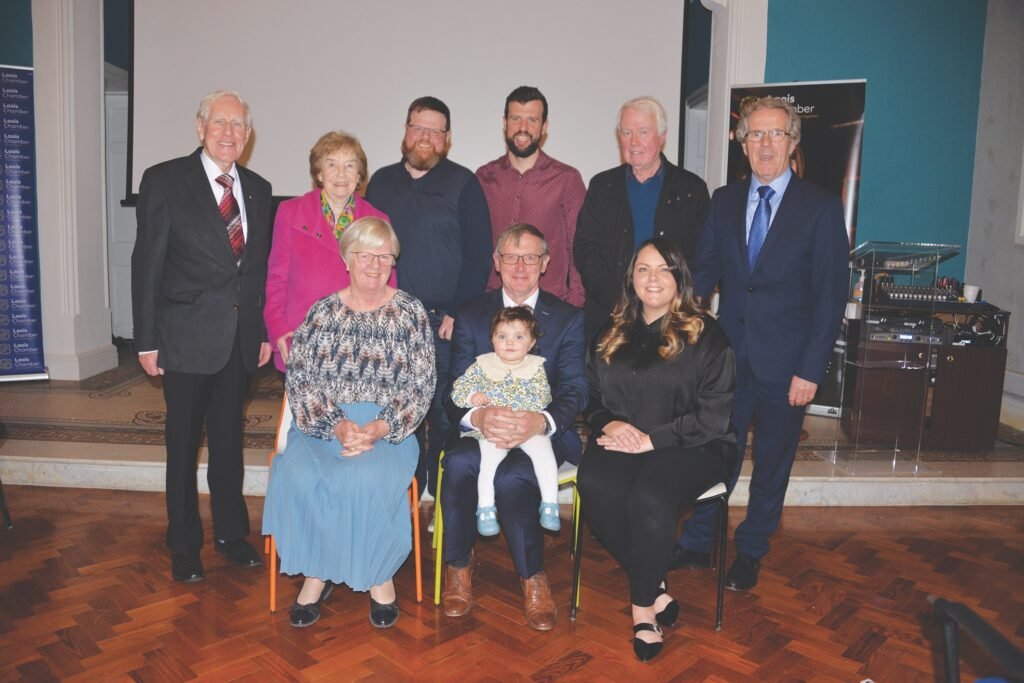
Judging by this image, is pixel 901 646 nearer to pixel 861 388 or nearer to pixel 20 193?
pixel 861 388

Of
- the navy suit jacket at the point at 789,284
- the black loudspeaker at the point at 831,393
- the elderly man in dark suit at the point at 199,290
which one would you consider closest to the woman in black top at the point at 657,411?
the navy suit jacket at the point at 789,284

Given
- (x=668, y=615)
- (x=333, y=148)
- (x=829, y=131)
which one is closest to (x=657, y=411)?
(x=668, y=615)

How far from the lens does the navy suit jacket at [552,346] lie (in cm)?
301

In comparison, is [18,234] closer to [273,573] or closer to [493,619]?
[273,573]

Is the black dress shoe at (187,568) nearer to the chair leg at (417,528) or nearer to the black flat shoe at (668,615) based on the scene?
the chair leg at (417,528)

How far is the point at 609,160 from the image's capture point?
5.86m

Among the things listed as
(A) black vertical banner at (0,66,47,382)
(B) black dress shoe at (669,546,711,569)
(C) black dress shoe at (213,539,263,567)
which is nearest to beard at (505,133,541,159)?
(B) black dress shoe at (669,546,711,569)

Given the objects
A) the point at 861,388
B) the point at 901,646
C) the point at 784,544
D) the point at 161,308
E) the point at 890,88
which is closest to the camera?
the point at 901,646

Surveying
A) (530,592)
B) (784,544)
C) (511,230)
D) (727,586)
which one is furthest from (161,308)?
(784,544)

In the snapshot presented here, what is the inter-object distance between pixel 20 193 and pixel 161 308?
356 centimetres

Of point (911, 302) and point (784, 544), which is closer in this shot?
point (784, 544)

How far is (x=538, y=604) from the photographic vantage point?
279 centimetres

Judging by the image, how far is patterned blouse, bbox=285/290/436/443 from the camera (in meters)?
A: 2.80

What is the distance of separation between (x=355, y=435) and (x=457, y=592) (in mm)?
698
